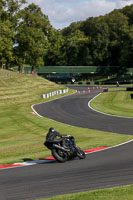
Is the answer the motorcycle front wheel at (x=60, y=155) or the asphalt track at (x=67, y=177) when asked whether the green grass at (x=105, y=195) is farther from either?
the motorcycle front wheel at (x=60, y=155)

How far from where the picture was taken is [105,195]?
10.5 metres

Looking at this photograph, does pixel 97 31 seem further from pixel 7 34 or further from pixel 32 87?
pixel 32 87

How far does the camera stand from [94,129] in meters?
29.4

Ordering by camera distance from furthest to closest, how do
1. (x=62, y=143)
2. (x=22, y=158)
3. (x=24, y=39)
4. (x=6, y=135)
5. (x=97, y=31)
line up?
(x=97, y=31) → (x=24, y=39) → (x=6, y=135) → (x=22, y=158) → (x=62, y=143)

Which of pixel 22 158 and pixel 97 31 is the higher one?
pixel 97 31

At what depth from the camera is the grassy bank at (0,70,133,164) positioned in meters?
19.6

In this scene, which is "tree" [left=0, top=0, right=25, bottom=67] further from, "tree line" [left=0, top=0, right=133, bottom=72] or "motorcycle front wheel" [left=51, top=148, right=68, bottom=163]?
"motorcycle front wheel" [left=51, top=148, right=68, bottom=163]

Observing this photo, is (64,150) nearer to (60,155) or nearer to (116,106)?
(60,155)

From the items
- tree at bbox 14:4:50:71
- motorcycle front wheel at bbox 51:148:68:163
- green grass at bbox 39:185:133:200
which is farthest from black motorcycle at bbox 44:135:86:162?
tree at bbox 14:4:50:71

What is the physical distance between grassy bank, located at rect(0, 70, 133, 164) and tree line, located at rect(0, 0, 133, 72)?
24548 mm

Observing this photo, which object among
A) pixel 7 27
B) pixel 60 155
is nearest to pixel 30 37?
pixel 7 27

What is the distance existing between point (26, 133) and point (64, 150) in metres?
14.8

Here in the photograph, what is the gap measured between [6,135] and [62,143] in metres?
14.0

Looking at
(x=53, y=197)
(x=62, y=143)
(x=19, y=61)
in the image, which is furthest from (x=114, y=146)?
(x=19, y=61)
